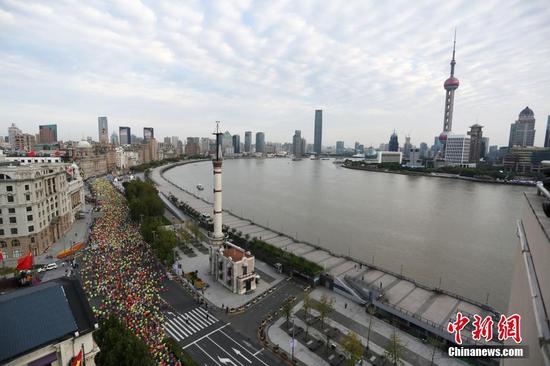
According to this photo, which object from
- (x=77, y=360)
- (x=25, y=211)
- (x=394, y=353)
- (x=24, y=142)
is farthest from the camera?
(x=24, y=142)

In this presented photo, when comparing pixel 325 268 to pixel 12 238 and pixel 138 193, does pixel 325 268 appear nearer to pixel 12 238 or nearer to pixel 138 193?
pixel 12 238

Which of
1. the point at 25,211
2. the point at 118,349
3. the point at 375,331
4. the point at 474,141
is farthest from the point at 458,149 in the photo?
the point at 118,349

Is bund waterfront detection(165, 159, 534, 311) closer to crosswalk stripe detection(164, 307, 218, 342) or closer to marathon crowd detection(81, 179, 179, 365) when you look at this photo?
crosswalk stripe detection(164, 307, 218, 342)

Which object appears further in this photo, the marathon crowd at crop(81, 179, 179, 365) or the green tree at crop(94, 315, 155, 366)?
the marathon crowd at crop(81, 179, 179, 365)

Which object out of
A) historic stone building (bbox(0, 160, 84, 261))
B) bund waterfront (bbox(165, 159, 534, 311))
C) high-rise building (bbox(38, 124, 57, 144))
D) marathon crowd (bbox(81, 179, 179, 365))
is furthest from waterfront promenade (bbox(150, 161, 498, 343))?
high-rise building (bbox(38, 124, 57, 144))

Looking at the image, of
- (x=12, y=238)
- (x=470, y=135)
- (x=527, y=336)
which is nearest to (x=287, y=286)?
(x=527, y=336)

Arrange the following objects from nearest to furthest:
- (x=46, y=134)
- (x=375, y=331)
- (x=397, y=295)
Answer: (x=375, y=331)
(x=397, y=295)
(x=46, y=134)

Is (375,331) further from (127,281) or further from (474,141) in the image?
(474,141)
